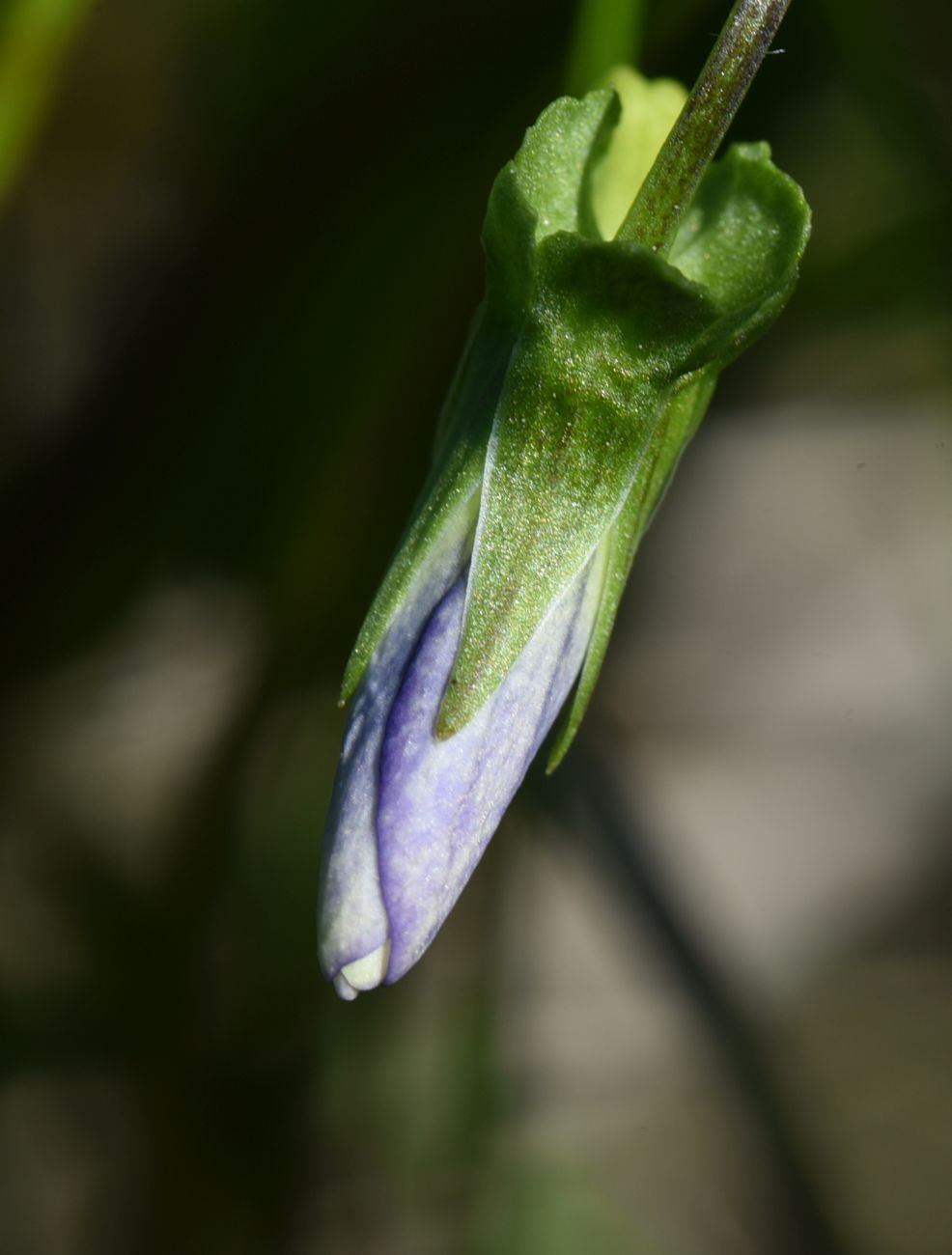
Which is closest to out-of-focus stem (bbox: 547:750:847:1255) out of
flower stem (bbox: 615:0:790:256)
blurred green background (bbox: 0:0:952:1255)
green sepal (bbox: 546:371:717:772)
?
blurred green background (bbox: 0:0:952:1255)

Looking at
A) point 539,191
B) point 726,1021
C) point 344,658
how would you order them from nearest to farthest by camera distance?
point 539,191 → point 726,1021 → point 344,658

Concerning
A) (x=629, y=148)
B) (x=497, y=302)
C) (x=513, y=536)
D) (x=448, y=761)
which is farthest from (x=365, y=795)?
(x=629, y=148)

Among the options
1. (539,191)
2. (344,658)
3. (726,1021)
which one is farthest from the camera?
(344,658)

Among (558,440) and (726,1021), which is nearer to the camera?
(558,440)

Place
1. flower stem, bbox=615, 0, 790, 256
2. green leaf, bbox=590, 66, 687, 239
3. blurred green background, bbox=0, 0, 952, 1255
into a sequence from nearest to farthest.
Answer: flower stem, bbox=615, 0, 790, 256 → green leaf, bbox=590, 66, 687, 239 → blurred green background, bbox=0, 0, 952, 1255

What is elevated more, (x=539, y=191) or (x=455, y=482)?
(x=539, y=191)

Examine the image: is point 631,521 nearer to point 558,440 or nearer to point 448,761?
point 558,440

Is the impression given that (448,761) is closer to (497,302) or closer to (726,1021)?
(497,302)

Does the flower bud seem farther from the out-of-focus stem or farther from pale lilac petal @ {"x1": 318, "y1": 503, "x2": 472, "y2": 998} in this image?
the out-of-focus stem

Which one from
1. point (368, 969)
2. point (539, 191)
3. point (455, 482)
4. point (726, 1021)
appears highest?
point (539, 191)

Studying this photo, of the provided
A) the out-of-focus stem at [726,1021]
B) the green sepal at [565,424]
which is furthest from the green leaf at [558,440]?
the out-of-focus stem at [726,1021]
